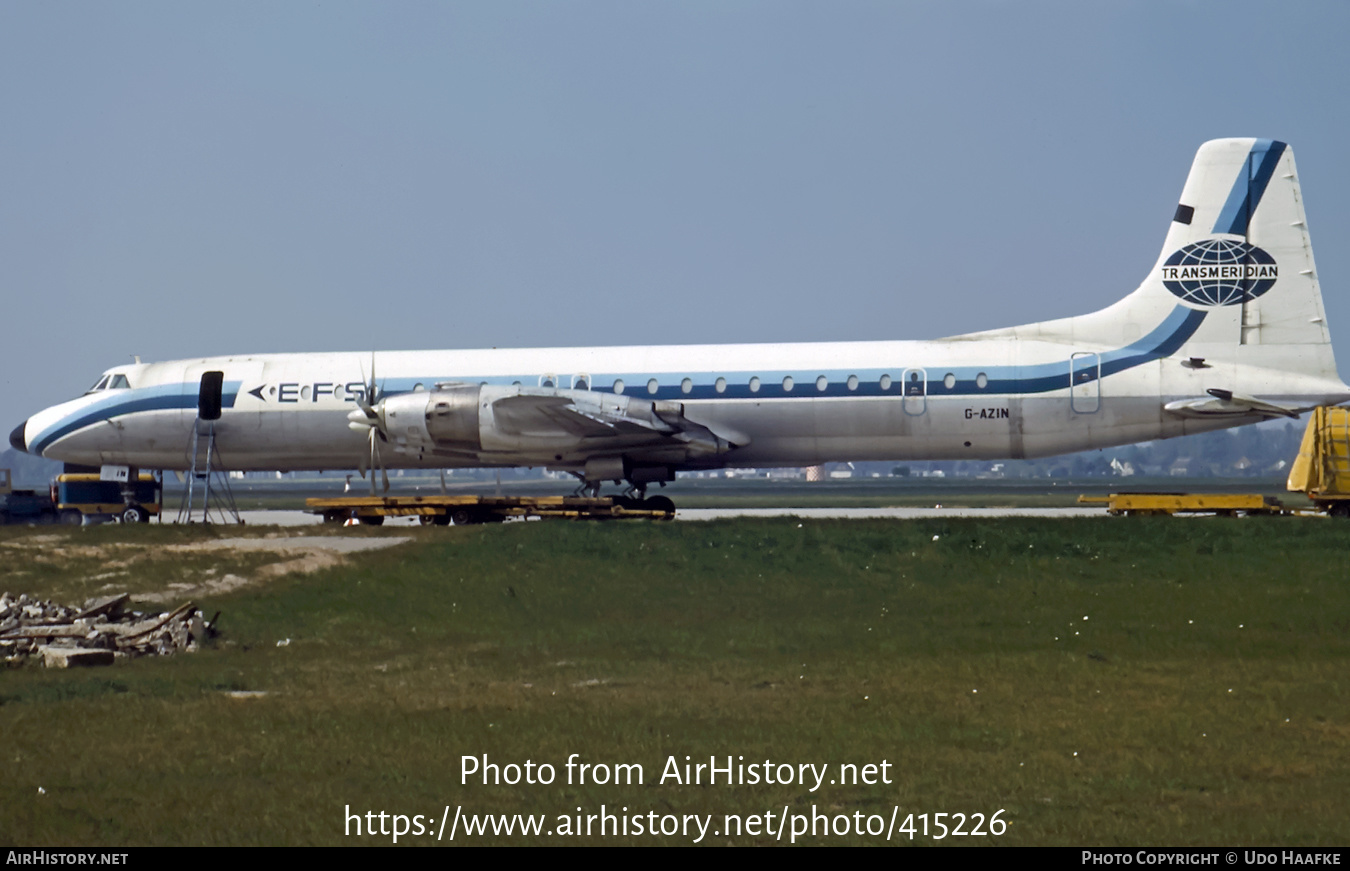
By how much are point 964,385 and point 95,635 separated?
20117 mm

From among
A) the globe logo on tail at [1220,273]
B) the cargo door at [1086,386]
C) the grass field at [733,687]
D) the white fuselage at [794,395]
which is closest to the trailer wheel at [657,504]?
the white fuselage at [794,395]

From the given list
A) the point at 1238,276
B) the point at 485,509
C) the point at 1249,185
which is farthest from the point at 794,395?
the point at 1249,185

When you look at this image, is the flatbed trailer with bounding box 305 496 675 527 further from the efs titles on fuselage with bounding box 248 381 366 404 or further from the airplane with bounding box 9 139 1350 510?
the efs titles on fuselage with bounding box 248 381 366 404

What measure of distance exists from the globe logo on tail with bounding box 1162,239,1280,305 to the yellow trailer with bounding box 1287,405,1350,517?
3323 mm

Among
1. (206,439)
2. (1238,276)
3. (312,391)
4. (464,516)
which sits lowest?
(464,516)

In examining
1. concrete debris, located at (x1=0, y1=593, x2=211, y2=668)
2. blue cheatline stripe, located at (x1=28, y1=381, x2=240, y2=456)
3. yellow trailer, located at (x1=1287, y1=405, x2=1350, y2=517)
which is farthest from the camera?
blue cheatline stripe, located at (x1=28, y1=381, x2=240, y2=456)

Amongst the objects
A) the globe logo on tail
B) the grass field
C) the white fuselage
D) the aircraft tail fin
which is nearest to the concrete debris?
the grass field

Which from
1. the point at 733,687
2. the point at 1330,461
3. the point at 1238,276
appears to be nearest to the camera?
A: the point at 733,687

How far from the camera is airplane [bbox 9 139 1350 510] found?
2873 cm

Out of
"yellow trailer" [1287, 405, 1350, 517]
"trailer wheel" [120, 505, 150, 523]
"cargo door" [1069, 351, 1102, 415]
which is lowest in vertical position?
"trailer wheel" [120, 505, 150, 523]

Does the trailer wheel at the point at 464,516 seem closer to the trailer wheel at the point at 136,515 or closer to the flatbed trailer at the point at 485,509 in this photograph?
the flatbed trailer at the point at 485,509

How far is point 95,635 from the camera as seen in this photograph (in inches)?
643

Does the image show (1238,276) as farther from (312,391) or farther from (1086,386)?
(312,391)

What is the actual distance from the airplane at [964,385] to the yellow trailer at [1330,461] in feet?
2.74
